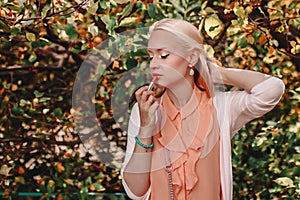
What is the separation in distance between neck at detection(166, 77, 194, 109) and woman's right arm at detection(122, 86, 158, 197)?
7cm

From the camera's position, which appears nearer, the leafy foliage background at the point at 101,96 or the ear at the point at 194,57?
the ear at the point at 194,57

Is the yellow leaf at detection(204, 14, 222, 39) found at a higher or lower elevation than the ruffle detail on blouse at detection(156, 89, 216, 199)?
higher

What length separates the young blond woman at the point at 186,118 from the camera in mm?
2070

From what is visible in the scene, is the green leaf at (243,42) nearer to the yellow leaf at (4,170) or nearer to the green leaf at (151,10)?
the green leaf at (151,10)

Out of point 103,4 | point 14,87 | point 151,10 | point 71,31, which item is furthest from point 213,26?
point 14,87

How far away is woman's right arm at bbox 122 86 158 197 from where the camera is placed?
204 centimetres

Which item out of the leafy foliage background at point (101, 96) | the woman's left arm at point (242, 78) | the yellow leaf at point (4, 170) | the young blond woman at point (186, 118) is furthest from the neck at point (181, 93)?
the yellow leaf at point (4, 170)

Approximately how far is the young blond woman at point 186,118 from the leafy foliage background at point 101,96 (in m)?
0.73

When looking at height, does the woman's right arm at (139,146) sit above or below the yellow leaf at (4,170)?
above

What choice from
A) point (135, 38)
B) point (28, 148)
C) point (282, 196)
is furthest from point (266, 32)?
point (28, 148)

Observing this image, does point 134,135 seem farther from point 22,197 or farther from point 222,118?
point 22,197

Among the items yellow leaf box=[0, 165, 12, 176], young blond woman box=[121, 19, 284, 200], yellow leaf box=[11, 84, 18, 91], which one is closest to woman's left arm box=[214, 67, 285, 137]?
young blond woman box=[121, 19, 284, 200]

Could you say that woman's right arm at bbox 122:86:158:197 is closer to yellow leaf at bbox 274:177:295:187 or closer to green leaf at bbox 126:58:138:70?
green leaf at bbox 126:58:138:70

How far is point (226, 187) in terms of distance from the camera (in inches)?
83.2
